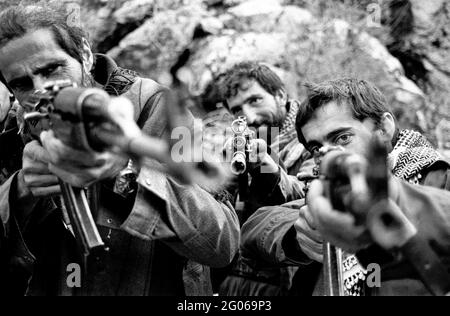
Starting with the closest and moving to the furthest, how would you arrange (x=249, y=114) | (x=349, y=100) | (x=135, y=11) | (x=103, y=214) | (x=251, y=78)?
(x=103, y=214)
(x=349, y=100)
(x=249, y=114)
(x=251, y=78)
(x=135, y=11)

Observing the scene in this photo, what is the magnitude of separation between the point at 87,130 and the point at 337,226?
27.4 inches

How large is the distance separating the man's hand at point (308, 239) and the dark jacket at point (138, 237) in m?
0.23

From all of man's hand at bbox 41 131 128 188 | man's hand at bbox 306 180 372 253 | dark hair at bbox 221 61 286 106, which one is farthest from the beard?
dark hair at bbox 221 61 286 106

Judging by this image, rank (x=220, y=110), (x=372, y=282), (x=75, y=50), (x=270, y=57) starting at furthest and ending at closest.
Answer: (x=270, y=57), (x=220, y=110), (x=75, y=50), (x=372, y=282)

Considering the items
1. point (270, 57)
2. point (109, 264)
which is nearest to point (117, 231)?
point (109, 264)

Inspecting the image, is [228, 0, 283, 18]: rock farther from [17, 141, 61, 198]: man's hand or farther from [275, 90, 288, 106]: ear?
[17, 141, 61, 198]: man's hand

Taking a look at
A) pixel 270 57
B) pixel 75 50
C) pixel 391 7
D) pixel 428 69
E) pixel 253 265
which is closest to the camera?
pixel 75 50

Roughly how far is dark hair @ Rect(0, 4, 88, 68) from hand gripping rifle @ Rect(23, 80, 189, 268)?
43 centimetres

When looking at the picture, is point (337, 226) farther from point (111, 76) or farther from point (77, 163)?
point (111, 76)

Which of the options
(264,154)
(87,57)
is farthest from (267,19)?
(87,57)

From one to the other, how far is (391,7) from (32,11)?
7173mm

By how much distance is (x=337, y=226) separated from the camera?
1523 mm

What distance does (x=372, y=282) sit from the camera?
217 cm

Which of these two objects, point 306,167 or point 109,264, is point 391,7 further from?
point 109,264
